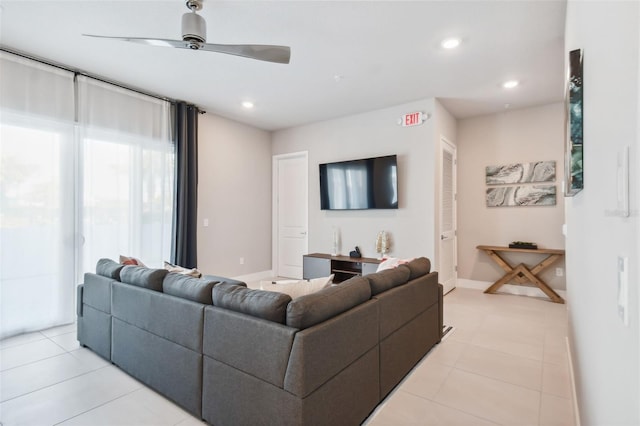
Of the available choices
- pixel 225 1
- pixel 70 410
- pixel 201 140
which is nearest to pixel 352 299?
pixel 70 410

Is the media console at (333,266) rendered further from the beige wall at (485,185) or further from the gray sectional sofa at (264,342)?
the gray sectional sofa at (264,342)

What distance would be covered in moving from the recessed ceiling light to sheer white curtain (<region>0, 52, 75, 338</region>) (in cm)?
394

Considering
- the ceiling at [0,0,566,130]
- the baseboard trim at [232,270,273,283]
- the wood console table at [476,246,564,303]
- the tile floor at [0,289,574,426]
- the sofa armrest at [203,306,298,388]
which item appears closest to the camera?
the sofa armrest at [203,306,298,388]

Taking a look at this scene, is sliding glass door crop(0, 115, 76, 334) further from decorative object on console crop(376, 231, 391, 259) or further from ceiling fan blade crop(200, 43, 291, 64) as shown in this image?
decorative object on console crop(376, 231, 391, 259)

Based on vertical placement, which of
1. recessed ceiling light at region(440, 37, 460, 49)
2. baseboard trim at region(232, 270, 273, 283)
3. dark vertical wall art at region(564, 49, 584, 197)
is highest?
recessed ceiling light at region(440, 37, 460, 49)

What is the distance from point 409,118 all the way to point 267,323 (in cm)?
Answer: 380

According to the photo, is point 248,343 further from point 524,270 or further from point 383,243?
point 524,270

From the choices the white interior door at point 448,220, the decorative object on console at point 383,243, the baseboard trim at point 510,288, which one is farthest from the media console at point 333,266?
the baseboard trim at point 510,288

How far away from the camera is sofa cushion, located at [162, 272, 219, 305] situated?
77.8 inches

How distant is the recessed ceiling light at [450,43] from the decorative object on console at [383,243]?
8.42 feet

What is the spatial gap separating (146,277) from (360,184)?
3375 millimetres

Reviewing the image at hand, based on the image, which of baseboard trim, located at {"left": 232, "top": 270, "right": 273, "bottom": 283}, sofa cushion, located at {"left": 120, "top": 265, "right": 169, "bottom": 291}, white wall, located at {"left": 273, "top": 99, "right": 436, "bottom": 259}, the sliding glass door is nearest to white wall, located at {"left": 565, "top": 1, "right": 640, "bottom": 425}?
sofa cushion, located at {"left": 120, "top": 265, "right": 169, "bottom": 291}

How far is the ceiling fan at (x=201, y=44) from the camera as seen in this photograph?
218cm

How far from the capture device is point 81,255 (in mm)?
3617
